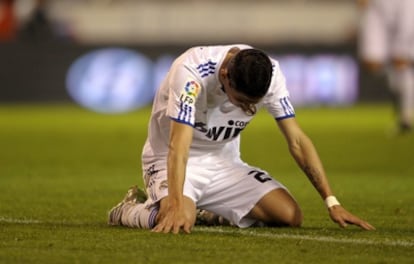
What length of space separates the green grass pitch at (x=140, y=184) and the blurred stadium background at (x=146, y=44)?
2851 millimetres

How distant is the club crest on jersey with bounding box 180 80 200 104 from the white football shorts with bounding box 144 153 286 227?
2.21ft

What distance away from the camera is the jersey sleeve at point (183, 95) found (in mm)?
6879

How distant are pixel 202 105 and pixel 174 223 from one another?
0.77m

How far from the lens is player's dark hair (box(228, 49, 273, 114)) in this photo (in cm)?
654

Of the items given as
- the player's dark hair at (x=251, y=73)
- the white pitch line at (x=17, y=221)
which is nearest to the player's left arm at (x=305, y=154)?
the player's dark hair at (x=251, y=73)

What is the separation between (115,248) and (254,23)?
77.7ft

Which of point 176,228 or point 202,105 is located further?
point 202,105

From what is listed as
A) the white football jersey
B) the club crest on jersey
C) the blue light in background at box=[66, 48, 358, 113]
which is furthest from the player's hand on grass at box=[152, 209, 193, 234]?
the blue light in background at box=[66, 48, 358, 113]

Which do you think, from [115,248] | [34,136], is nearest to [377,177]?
[115,248]

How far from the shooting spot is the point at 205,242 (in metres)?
6.67

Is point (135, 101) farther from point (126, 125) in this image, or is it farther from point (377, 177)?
point (377, 177)

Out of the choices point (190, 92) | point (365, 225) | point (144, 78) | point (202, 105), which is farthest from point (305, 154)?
point (144, 78)

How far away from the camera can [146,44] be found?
24391mm

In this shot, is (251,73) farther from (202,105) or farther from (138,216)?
(138,216)
